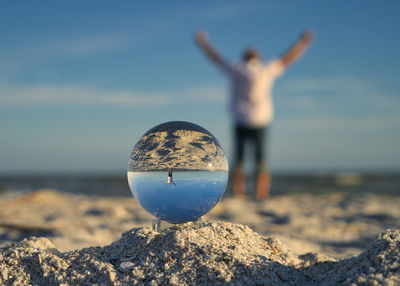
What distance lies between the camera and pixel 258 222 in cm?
477

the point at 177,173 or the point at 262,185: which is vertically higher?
the point at 177,173

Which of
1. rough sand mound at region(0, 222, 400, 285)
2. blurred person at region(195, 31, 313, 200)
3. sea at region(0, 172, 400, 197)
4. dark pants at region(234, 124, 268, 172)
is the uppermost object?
blurred person at region(195, 31, 313, 200)

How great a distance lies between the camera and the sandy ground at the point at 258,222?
345cm

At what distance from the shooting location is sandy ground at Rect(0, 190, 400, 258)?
345cm

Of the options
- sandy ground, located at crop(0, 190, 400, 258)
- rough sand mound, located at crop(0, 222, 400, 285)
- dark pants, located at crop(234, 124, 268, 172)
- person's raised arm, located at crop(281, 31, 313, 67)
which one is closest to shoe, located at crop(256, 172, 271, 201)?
dark pants, located at crop(234, 124, 268, 172)

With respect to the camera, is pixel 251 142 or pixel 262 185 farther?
pixel 262 185

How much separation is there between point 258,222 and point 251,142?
7.19ft

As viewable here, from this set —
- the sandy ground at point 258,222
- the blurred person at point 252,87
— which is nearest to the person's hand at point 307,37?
the blurred person at point 252,87

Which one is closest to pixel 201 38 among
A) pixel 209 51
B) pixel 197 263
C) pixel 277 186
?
pixel 209 51

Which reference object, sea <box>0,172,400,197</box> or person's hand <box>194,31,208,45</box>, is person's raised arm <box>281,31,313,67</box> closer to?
person's hand <box>194,31,208,45</box>

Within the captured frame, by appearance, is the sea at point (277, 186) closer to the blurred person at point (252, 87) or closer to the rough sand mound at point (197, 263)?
the blurred person at point (252, 87)

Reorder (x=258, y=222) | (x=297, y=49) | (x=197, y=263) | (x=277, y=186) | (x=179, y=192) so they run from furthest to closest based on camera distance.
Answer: (x=277, y=186) → (x=297, y=49) → (x=258, y=222) → (x=179, y=192) → (x=197, y=263)

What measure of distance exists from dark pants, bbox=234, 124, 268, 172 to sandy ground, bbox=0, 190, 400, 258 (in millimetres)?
704

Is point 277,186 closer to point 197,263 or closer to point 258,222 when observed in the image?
point 258,222
